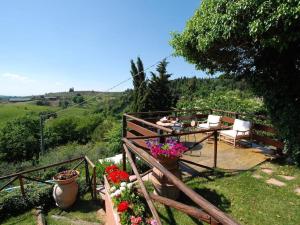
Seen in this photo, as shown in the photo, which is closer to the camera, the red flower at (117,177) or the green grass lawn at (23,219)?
the red flower at (117,177)

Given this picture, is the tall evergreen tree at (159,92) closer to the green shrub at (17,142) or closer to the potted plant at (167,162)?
the potted plant at (167,162)

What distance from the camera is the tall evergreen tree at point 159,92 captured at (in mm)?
18891

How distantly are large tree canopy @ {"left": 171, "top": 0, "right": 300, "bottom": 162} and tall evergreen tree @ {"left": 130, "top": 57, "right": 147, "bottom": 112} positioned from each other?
32.4 feet

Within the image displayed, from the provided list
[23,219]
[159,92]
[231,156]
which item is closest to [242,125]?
[231,156]

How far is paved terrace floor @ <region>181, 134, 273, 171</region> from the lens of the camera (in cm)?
590

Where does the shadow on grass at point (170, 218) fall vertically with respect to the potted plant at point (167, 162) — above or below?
below

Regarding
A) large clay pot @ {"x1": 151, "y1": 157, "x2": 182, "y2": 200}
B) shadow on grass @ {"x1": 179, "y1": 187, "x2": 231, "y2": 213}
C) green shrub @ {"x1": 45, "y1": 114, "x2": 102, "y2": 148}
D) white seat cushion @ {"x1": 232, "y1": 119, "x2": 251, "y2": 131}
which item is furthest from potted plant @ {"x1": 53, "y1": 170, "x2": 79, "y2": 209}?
green shrub @ {"x1": 45, "y1": 114, "x2": 102, "y2": 148}

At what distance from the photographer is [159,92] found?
19.6m

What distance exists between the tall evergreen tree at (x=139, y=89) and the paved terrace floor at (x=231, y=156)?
10011mm

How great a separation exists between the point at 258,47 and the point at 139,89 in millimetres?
13950

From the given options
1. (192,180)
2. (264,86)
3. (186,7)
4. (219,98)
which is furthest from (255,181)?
(219,98)

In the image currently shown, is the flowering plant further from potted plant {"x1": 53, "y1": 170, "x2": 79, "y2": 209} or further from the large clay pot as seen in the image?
potted plant {"x1": 53, "y1": 170, "x2": 79, "y2": 209}

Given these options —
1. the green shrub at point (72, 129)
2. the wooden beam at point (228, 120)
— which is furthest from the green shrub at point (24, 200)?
the green shrub at point (72, 129)

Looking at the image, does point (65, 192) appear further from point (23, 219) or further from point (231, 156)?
point (231, 156)
